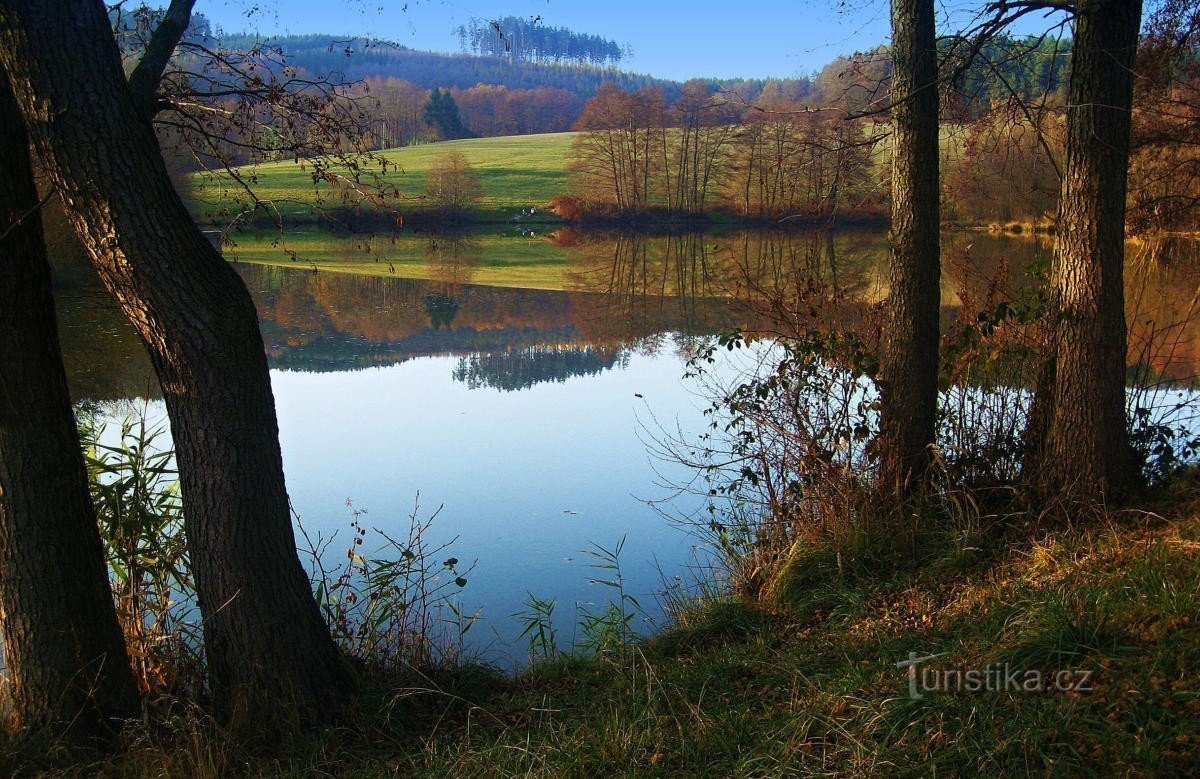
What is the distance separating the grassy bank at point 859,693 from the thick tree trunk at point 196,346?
0.39 m

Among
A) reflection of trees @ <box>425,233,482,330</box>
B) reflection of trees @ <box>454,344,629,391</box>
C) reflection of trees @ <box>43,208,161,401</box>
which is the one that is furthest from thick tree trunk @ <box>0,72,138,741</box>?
reflection of trees @ <box>454,344,629,391</box>

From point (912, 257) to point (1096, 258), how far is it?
43.6 inches

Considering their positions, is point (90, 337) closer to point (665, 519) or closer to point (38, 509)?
point (665, 519)

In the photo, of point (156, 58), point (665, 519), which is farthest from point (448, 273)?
point (156, 58)

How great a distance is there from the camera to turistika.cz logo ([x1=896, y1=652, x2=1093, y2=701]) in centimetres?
343

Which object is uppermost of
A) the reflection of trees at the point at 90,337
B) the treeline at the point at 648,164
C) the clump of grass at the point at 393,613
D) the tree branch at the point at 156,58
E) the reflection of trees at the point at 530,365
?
the treeline at the point at 648,164

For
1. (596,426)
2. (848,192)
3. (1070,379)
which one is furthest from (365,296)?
(1070,379)

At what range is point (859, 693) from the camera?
12.3 feet

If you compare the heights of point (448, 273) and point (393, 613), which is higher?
point (448, 273)

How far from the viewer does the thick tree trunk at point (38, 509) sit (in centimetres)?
412

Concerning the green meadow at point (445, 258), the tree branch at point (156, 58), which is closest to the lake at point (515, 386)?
the green meadow at point (445, 258)

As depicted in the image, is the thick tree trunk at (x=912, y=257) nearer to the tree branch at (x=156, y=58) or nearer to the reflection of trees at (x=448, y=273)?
the tree branch at (x=156, y=58)

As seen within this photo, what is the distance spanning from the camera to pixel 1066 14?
229 inches

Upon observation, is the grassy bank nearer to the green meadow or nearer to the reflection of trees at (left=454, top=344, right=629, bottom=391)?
the reflection of trees at (left=454, top=344, right=629, bottom=391)
